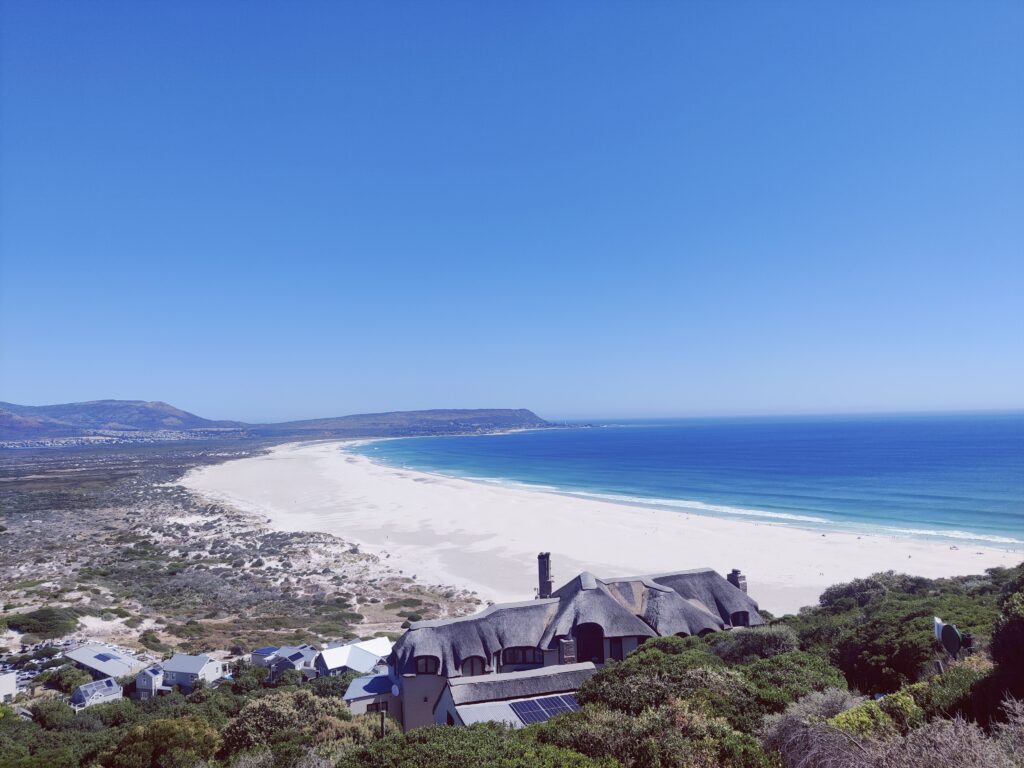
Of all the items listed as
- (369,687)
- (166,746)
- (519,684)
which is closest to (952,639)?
(519,684)

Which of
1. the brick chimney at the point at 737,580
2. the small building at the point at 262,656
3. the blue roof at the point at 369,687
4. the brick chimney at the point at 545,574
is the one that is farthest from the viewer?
the small building at the point at 262,656

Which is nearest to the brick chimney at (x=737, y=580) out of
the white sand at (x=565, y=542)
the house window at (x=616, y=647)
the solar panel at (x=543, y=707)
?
the house window at (x=616, y=647)

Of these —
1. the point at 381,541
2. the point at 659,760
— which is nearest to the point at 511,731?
the point at 659,760

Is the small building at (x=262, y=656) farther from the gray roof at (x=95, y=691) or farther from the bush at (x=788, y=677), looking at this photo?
the bush at (x=788, y=677)

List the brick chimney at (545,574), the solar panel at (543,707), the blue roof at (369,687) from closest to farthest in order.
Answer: the solar panel at (543,707) → the blue roof at (369,687) → the brick chimney at (545,574)

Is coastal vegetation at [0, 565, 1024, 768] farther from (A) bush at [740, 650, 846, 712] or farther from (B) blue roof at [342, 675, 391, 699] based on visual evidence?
(B) blue roof at [342, 675, 391, 699]

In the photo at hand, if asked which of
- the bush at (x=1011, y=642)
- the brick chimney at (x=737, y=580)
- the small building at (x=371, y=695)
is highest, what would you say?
the bush at (x=1011, y=642)

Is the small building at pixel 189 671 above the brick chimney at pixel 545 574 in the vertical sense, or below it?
below
